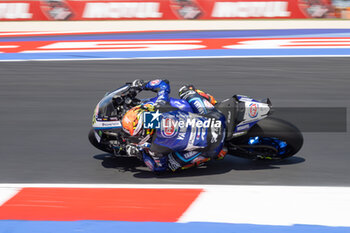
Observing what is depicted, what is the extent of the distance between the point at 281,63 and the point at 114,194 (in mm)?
6972

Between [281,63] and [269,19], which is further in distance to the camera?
[269,19]

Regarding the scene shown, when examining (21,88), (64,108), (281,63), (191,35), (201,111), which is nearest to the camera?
(201,111)

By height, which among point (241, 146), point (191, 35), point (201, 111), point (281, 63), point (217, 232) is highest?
point (191, 35)

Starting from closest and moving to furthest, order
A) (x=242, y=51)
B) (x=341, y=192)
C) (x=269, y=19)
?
(x=341, y=192), (x=242, y=51), (x=269, y=19)

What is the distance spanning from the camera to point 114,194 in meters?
5.18

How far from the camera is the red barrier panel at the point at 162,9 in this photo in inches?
730

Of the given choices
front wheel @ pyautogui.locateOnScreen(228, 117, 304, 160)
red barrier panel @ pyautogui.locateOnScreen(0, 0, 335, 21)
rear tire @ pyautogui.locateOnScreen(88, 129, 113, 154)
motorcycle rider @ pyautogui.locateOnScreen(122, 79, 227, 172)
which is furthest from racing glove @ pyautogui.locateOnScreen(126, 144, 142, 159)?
red barrier panel @ pyautogui.locateOnScreen(0, 0, 335, 21)

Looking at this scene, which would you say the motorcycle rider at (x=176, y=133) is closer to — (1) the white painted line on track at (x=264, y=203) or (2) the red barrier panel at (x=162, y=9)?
(1) the white painted line on track at (x=264, y=203)

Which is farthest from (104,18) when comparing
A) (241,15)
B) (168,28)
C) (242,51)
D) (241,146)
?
(241,146)

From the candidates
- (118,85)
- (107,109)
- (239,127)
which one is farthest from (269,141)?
(118,85)

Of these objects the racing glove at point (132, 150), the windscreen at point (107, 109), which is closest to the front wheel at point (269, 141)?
the racing glove at point (132, 150)

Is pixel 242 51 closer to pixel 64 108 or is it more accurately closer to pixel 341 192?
pixel 64 108

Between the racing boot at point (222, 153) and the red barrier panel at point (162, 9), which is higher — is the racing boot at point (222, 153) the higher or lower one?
the lower one

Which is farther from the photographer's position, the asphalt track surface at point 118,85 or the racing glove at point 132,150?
the asphalt track surface at point 118,85
